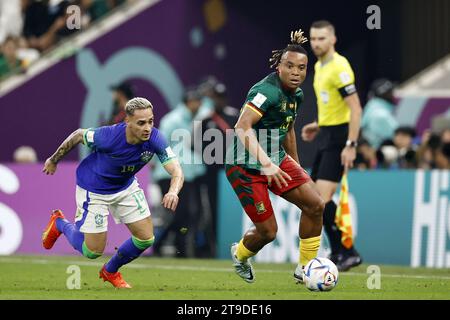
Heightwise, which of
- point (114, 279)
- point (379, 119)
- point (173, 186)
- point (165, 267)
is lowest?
point (165, 267)

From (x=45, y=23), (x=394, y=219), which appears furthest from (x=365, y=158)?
(x=45, y=23)

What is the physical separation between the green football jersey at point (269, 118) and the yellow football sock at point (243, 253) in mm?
856

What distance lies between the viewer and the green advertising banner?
17047mm

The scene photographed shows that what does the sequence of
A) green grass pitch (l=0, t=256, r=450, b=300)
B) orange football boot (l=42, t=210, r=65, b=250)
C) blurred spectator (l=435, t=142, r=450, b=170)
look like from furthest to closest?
blurred spectator (l=435, t=142, r=450, b=170) < orange football boot (l=42, t=210, r=65, b=250) < green grass pitch (l=0, t=256, r=450, b=300)

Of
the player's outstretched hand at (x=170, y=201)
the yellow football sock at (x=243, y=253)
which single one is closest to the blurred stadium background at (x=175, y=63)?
the yellow football sock at (x=243, y=253)

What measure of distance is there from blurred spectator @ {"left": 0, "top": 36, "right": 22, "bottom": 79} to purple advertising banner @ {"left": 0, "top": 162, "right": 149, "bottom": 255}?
159 inches

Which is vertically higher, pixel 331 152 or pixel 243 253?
pixel 331 152

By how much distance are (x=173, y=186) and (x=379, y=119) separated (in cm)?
879

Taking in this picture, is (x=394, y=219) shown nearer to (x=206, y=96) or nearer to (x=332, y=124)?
(x=332, y=124)

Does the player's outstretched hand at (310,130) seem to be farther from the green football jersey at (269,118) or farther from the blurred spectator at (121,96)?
the blurred spectator at (121,96)

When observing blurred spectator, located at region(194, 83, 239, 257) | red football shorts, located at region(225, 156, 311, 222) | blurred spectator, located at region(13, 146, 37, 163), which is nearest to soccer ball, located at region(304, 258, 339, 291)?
red football shorts, located at region(225, 156, 311, 222)

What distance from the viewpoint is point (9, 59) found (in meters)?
22.7

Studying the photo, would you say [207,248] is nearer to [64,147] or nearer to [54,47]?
[54,47]

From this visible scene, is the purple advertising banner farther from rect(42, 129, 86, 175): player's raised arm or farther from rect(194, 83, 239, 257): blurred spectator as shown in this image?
rect(42, 129, 86, 175): player's raised arm
